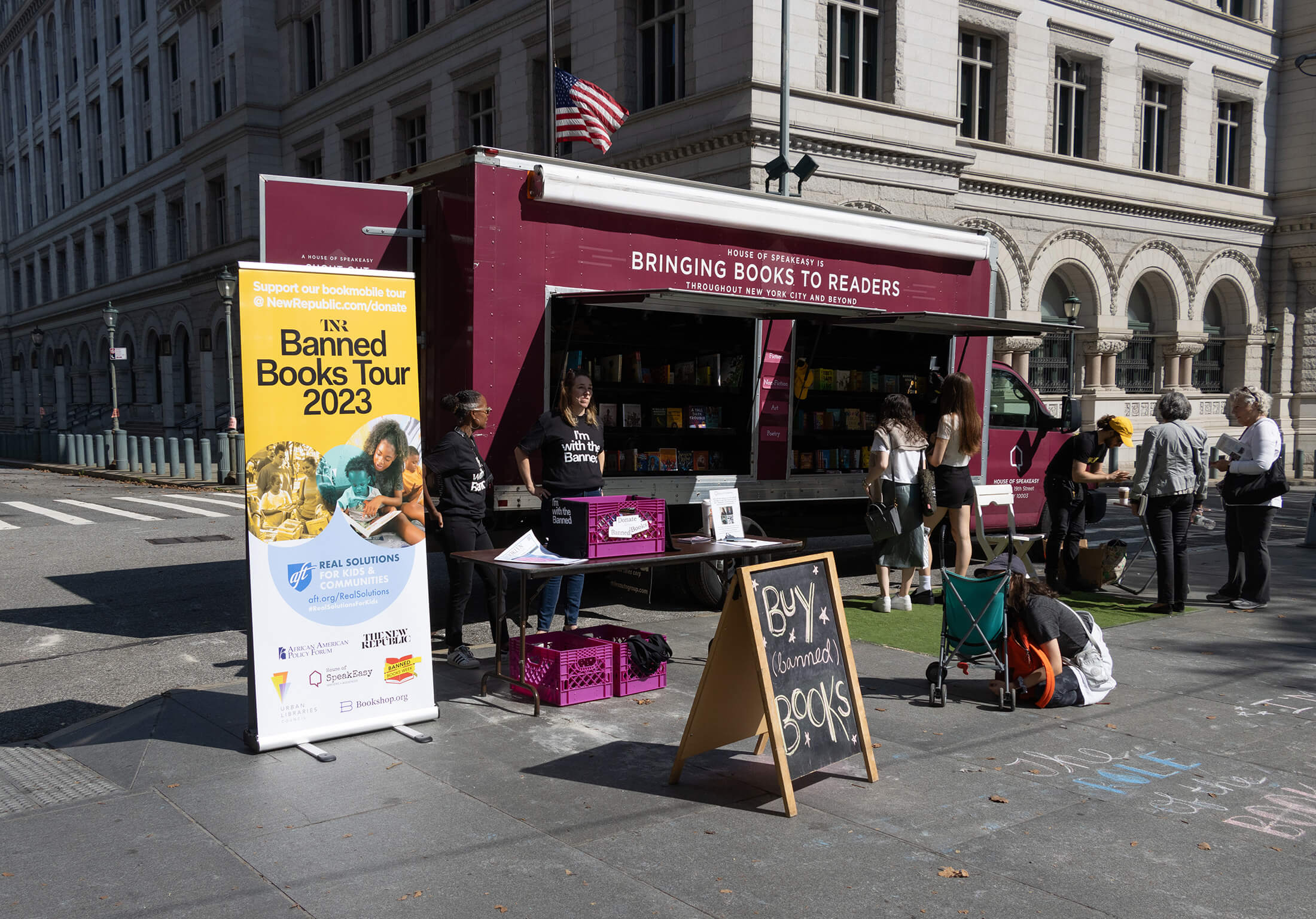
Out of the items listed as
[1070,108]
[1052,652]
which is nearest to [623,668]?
[1052,652]

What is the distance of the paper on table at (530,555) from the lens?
6.56 meters

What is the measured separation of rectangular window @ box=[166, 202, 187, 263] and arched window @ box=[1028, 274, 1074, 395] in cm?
3600

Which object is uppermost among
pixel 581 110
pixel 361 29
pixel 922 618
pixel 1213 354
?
pixel 361 29

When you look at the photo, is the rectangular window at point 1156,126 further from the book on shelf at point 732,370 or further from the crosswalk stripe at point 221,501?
the crosswalk stripe at point 221,501

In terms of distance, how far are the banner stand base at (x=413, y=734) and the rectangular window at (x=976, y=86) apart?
2307 cm

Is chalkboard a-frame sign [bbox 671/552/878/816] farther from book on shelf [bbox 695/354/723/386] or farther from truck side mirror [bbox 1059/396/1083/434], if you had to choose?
truck side mirror [bbox 1059/396/1083/434]

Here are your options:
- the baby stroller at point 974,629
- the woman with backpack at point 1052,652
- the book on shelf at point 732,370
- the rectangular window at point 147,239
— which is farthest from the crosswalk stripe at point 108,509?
the rectangular window at point 147,239

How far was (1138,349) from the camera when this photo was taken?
3053 centimetres

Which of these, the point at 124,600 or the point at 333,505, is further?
the point at 124,600

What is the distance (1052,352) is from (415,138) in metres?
19.3

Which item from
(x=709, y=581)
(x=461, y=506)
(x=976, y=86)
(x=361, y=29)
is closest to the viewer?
(x=461, y=506)

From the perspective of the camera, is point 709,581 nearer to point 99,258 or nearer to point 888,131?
point 888,131

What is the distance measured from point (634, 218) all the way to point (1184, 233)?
26514 mm

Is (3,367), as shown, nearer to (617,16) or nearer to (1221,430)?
(617,16)
